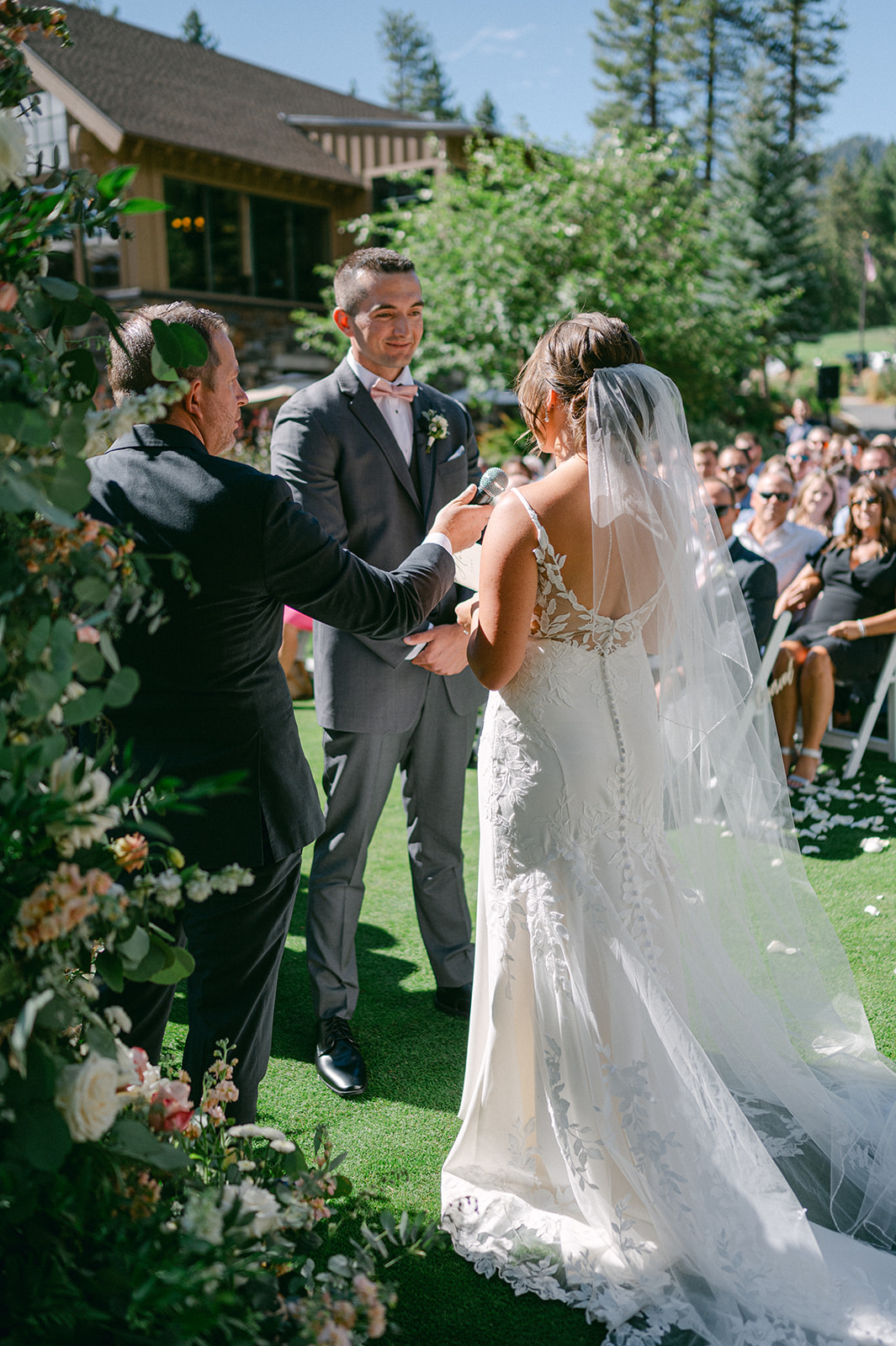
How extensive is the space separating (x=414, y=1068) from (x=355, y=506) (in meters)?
1.77

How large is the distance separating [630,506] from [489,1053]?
1.38 meters

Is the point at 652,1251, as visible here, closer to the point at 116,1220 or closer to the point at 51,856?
the point at 116,1220

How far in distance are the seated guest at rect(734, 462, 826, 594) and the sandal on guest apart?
46.3 inches

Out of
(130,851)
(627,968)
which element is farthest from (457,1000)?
(130,851)

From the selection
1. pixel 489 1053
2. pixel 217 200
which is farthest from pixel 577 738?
pixel 217 200

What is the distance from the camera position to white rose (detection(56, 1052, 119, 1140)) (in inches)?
45.6

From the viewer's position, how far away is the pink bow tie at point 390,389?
3.21 meters

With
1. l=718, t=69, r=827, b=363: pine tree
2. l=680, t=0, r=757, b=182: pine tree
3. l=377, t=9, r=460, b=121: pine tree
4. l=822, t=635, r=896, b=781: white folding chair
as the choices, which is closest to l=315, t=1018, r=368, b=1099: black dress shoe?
l=822, t=635, r=896, b=781: white folding chair

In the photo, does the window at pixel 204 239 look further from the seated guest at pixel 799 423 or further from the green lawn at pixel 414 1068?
the green lawn at pixel 414 1068

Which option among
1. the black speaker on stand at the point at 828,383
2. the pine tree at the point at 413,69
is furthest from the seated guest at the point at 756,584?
the pine tree at the point at 413,69

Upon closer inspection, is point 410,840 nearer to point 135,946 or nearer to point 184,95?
point 135,946

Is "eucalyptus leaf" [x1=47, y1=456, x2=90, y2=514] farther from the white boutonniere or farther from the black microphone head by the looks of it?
the white boutonniere

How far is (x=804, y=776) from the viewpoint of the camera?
5.94 metres

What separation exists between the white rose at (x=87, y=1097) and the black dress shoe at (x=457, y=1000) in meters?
2.43
